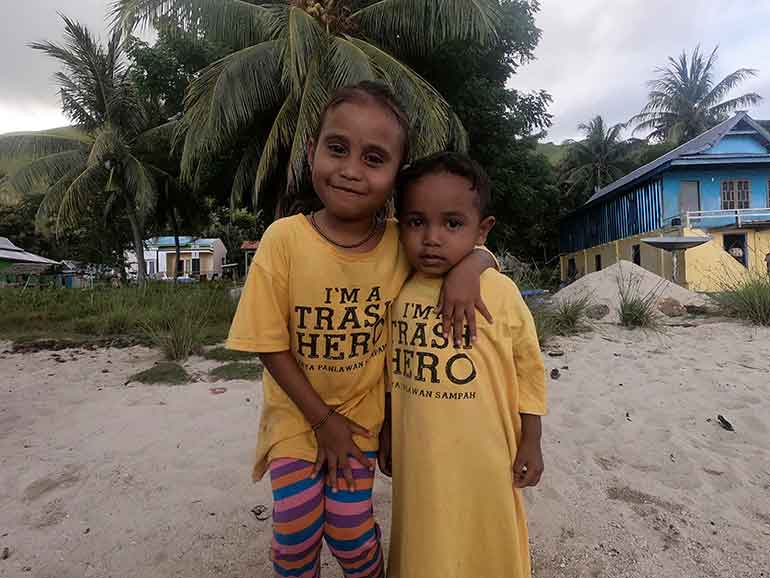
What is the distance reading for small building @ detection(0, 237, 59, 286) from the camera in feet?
76.1

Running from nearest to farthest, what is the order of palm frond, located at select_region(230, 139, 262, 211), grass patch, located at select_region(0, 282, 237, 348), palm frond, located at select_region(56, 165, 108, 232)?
grass patch, located at select_region(0, 282, 237, 348) < palm frond, located at select_region(230, 139, 262, 211) < palm frond, located at select_region(56, 165, 108, 232)

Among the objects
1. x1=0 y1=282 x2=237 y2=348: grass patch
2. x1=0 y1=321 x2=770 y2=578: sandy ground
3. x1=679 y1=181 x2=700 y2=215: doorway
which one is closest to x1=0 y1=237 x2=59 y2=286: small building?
x1=0 y1=282 x2=237 y2=348: grass patch

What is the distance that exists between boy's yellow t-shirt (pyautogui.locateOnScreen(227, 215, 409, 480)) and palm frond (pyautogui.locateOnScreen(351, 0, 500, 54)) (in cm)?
854

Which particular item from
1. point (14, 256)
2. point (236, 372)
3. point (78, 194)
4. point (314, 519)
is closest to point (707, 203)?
point (236, 372)

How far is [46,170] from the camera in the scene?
48.4ft

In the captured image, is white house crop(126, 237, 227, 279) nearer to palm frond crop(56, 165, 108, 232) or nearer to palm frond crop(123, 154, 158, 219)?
palm frond crop(123, 154, 158, 219)

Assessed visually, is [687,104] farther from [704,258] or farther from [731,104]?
[704,258]

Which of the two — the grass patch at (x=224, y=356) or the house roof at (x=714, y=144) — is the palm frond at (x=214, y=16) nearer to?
the grass patch at (x=224, y=356)

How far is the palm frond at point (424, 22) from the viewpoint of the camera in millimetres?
8422

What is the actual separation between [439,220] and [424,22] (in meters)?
9.62

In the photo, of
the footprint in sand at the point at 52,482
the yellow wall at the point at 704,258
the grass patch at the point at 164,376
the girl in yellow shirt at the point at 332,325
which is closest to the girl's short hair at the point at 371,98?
the girl in yellow shirt at the point at 332,325

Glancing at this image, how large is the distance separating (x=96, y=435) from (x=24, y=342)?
441 cm

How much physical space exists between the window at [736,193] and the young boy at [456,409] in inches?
759

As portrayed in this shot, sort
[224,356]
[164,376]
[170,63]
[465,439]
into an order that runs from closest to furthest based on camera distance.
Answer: [465,439], [164,376], [224,356], [170,63]
